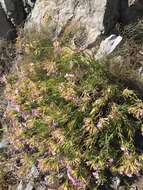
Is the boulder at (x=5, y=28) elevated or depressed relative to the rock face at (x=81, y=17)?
depressed

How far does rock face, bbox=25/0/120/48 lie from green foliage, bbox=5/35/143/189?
2.87 feet

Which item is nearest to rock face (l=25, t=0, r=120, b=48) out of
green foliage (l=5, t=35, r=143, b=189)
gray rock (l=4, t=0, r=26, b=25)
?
gray rock (l=4, t=0, r=26, b=25)

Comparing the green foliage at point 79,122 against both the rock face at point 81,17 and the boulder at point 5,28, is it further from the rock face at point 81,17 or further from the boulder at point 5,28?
the boulder at point 5,28

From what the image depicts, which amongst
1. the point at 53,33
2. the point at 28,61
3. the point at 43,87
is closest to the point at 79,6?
the point at 53,33

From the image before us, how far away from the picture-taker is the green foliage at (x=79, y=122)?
22.0ft

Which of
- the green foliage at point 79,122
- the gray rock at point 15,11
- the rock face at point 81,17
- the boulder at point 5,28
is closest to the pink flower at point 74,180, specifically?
the green foliage at point 79,122

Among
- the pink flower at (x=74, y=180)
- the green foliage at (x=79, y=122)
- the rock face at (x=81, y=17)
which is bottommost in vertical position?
the pink flower at (x=74, y=180)

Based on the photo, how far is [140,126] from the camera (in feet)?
22.4

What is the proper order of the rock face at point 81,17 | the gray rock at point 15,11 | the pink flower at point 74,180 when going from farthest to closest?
1. the gray rock at point 15,11
2. the rock face at point 81,17
3. the pink flower at point 74,180

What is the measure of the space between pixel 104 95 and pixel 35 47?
165cm

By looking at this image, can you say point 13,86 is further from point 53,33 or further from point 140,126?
point 140,126

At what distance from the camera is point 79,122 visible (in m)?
6.95

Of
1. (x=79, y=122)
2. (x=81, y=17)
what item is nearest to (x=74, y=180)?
(x=79, y=122)

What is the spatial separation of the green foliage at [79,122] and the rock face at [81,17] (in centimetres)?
88
